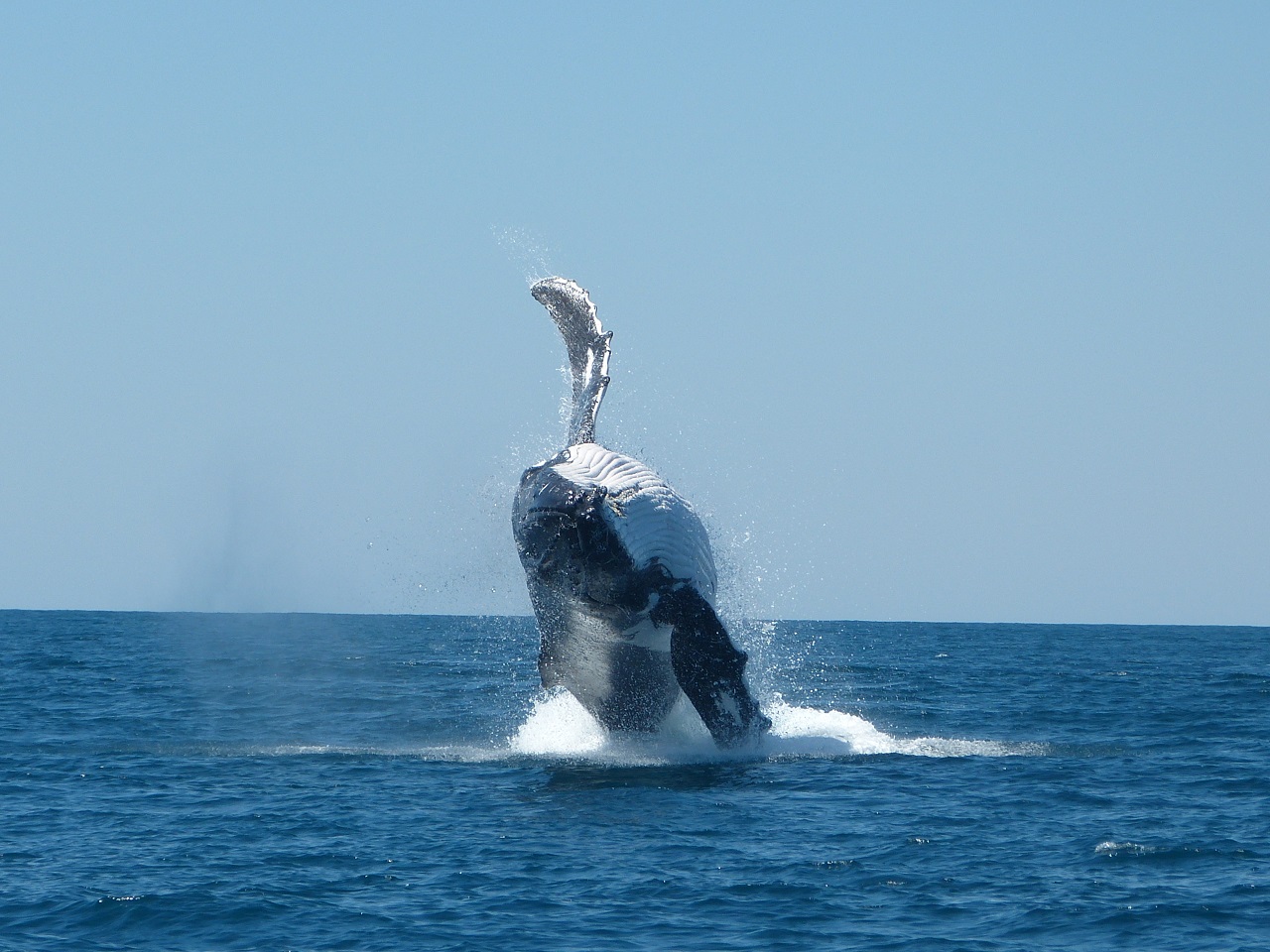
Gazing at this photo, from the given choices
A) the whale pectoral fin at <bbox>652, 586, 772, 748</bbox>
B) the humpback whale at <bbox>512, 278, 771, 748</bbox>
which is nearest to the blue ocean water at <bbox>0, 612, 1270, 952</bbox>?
the whale pectoral fin at <bbox>652, 586, 772, 748</bbox>

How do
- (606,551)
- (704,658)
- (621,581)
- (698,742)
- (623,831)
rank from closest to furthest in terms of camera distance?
(623,831) → (606,551) → (621,581) → (704,658) → (698,742)

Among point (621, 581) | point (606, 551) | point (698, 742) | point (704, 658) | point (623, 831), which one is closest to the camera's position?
point (623, 831)

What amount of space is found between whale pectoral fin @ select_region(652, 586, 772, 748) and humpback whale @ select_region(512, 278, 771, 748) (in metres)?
0.01

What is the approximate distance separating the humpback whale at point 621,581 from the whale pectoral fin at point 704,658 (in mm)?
11

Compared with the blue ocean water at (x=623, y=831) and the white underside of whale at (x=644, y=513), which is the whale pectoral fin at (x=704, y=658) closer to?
the white underside of whale at (x=644, y=513)

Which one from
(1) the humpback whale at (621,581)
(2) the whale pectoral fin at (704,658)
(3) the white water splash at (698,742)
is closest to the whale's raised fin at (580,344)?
(1) the humpback whale at (621,581)

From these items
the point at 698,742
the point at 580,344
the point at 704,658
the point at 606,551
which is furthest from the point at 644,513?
the point at 698,742

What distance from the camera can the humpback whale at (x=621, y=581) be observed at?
1762cm

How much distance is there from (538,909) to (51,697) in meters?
23.3

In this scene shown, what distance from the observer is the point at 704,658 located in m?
18.2

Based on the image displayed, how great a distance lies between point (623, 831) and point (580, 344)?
7066 millimetres

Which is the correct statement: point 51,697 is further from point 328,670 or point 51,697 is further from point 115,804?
point 115,804

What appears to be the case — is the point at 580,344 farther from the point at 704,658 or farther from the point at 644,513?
the point at 704,658

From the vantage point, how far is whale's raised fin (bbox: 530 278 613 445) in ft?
63.7
